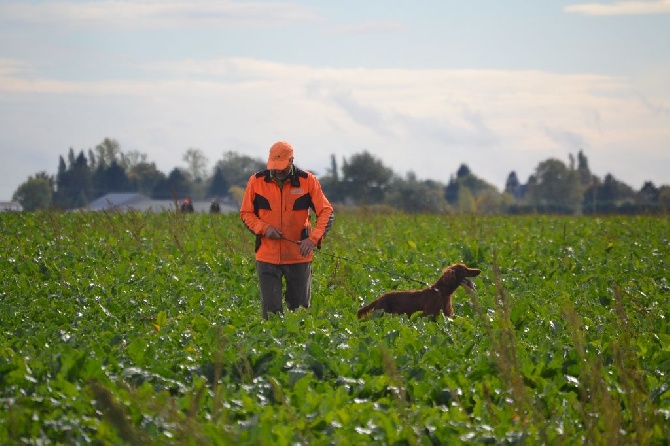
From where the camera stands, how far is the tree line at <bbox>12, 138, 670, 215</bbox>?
→ 10819cm

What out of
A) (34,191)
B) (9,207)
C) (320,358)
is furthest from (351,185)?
(320,358)

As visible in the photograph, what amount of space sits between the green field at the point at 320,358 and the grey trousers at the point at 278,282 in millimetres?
351

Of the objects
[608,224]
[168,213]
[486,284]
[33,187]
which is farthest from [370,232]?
[33,187]

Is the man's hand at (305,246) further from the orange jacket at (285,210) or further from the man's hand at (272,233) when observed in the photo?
the man's hand at (272,233)

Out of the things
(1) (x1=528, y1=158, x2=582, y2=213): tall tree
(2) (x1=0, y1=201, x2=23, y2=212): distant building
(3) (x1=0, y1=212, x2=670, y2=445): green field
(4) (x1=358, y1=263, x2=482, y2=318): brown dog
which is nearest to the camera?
(3) (x1=0, y1=212, x2=670, y2=445): green field

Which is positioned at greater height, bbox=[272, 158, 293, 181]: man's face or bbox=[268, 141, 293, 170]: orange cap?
bbox=[268, 141, 293, 170]: orange cap

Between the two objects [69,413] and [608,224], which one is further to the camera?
[608,224]

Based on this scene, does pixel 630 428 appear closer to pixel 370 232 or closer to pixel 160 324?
pixel 160 324

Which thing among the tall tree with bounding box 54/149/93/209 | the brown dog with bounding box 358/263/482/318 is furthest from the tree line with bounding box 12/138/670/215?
the brown dog with bounding box 358/263/482/318

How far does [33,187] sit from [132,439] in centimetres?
10627

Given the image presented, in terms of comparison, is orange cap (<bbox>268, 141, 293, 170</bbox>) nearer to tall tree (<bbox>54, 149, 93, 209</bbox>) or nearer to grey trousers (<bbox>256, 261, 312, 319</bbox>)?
grey trousers (<bbox>256, 261, 312, 319</bbox>)

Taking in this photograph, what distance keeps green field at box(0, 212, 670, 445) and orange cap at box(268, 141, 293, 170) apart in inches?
54.3

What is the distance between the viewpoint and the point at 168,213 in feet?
79.5

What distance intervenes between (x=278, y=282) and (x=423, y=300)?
1.41 metres
